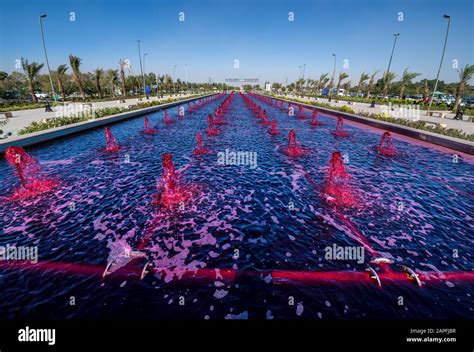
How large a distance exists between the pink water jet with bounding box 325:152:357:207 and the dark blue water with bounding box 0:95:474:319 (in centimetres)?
38

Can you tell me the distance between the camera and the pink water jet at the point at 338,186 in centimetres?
743

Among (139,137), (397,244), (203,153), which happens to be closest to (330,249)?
(397,244)

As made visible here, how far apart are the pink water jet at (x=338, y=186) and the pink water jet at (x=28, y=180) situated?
9.47 metres

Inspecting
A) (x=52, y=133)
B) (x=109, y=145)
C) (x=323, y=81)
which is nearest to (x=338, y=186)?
(x=109, y=145)

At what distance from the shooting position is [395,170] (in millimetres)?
10195

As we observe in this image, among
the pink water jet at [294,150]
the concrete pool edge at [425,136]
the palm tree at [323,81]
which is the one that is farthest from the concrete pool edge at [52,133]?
the palm tree at [323,81]

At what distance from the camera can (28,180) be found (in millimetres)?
8469

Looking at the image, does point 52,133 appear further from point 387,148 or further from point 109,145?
point 387,148

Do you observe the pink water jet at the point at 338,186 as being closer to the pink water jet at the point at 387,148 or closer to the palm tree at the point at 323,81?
the pink water jet at the point at 387,148

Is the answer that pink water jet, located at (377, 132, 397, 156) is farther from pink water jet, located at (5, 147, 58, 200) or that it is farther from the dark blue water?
pink water jet, located at (5, 147, 58, 200)

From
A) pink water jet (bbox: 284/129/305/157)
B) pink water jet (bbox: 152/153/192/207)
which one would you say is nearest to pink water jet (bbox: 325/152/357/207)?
pink water jet (bbox: 284/129/305/157)

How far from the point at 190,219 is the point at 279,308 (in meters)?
3.36

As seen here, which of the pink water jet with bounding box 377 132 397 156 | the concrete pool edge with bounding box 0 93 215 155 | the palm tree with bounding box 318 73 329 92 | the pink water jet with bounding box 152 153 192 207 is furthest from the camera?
the palm tree with bounding box 318 73 329 92

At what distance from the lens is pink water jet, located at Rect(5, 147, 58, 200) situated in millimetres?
7579
